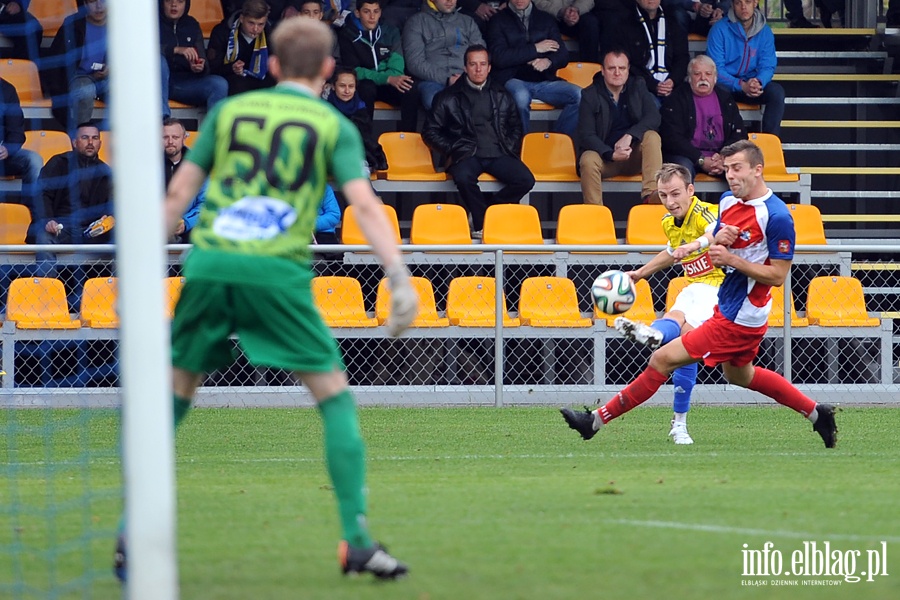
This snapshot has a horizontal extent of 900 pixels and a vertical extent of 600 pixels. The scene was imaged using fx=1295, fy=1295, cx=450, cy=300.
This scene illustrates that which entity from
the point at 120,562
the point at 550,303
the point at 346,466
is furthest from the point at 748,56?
the point at 120,562

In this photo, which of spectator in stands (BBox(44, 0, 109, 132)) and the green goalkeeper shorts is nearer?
the green goalkeeper shorts

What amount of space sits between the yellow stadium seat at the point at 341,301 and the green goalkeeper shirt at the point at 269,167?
22.9 feet

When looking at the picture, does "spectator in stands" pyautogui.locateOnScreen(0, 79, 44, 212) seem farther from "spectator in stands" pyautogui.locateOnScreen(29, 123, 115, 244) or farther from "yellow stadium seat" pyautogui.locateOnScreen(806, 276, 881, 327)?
"yellow stadium seat" pyautogui.locateOnScreen(806, 276, 881, 327)

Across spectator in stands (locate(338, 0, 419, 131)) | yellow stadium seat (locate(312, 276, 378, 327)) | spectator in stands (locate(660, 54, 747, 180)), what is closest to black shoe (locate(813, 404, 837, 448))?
yellow stadium seat (locate(312, 276, 378, 327))

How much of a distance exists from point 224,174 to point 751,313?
14.9ft

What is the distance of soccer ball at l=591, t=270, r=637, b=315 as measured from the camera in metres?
8.13

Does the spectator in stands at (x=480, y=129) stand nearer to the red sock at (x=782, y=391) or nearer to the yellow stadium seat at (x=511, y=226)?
the yellow stadium seat at (x=511, y=226)

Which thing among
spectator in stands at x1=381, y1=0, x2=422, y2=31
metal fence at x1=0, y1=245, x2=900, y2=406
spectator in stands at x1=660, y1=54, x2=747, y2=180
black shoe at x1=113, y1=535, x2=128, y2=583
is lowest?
metal fence at x1=0, y1=245, x2=900, y2=406

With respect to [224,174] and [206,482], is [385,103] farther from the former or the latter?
[224,174]

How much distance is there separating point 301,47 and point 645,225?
896cm

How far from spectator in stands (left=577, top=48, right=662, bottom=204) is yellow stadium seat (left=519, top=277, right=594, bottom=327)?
2158mm

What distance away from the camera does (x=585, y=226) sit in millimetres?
12734

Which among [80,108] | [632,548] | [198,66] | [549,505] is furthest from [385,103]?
[632,548]

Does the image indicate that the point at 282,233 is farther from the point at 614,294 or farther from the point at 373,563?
the point at 614,294
